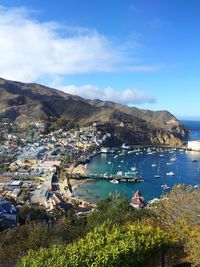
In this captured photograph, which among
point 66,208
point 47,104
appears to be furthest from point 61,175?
point 47,104

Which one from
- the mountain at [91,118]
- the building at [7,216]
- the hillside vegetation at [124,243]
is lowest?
the building at [7,216]

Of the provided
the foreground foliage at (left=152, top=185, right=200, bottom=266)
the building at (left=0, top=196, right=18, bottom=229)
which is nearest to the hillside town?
the building at (left=0, top=196, right=18, bottom=229)

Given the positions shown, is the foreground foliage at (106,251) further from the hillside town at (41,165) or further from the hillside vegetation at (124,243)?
the hillside town at (41,165)

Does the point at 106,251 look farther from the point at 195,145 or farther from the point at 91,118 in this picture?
the point at 91,118

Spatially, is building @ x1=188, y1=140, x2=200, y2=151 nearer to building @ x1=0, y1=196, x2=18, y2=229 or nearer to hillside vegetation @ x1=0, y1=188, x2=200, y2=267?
building @ x1=0, y1=196, x2=18, y2=229

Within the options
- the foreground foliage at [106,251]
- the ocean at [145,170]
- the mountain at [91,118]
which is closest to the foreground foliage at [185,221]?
the foreground foliage at [106,251]
